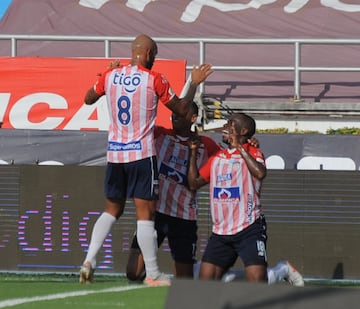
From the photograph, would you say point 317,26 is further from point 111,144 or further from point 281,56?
point 111,144

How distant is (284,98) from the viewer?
62.6 ft

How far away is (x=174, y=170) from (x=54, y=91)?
23.6 feet

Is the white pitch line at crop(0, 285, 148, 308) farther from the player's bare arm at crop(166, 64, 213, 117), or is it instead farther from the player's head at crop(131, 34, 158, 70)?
the player's head at crop(131, 34, 158, 70)

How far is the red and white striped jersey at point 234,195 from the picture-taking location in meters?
9.66

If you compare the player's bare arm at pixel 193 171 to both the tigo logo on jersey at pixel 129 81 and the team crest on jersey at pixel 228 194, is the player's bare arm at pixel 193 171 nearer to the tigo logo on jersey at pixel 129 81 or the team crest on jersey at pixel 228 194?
the team crest on jersey at pixel 228 194

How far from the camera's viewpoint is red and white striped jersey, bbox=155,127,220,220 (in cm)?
1030

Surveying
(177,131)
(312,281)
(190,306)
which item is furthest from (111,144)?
(312,281)

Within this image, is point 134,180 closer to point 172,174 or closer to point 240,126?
point 172,174

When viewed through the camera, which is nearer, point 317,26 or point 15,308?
point 15,308

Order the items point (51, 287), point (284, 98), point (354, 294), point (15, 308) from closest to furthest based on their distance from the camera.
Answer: point (354, 294)
point (15, 308)
point (51, 287)
point (284, 98)

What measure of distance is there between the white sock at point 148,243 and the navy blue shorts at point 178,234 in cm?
67

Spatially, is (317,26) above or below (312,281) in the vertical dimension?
above

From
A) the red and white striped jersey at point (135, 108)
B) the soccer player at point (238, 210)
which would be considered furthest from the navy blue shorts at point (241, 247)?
the red and white striped jersey at point (135, 108)

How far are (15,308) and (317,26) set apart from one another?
14.4 meters
